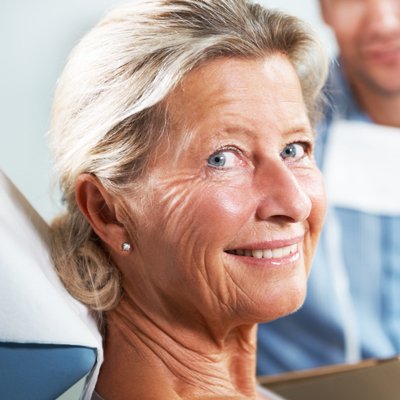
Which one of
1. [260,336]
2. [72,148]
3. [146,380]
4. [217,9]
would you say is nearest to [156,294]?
[146,380]

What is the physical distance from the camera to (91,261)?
112 centimetres

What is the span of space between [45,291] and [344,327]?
1.33 meters

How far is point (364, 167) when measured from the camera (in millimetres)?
2180

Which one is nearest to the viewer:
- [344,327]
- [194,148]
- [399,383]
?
[194,148]

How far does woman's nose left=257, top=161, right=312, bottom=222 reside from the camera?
0.98 m

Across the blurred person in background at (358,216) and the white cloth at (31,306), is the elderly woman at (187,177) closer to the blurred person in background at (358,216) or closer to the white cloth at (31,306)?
the white cloth at (31,306)

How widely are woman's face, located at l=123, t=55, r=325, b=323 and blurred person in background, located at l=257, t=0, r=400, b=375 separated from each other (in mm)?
1143

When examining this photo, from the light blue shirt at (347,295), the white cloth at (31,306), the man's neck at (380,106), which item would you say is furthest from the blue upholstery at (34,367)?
the man's neck at (380,106)

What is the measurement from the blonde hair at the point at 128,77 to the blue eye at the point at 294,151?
4.9 inches

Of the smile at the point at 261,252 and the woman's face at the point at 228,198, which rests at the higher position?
the woman's face at the point at 228,198

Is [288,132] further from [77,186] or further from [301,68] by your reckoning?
[77,186]

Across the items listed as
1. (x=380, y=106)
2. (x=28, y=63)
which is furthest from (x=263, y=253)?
(x=380, y=106)

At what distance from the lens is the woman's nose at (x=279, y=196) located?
98cm

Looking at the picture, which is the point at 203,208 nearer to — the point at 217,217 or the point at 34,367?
the point at 217,217
